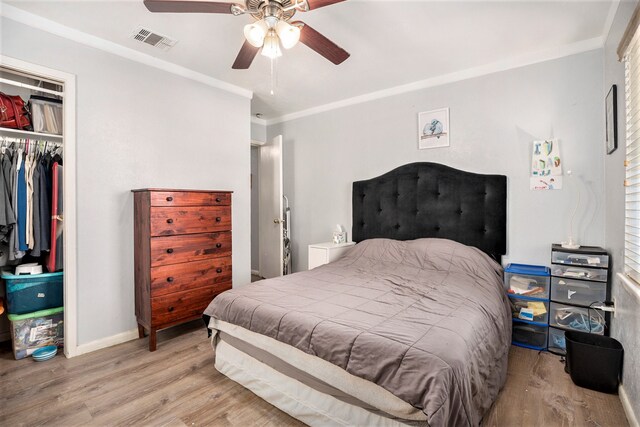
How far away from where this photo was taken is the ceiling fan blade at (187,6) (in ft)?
5.22

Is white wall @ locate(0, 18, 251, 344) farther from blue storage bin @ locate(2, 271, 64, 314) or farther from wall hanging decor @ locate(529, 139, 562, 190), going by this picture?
wall hanging decor @ locate(529, 139, 562, 190)

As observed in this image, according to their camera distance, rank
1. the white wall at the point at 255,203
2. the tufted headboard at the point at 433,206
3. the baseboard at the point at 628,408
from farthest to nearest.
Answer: the white wall at the point at 255,203
the tufted headboard at the point at 433,206
the baseboard at the point at 628,408

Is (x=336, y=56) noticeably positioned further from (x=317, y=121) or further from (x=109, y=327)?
(x=109, y=327)

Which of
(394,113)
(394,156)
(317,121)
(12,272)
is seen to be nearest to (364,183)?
(394,156)

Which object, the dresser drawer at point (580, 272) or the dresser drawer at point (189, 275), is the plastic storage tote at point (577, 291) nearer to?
the dresser drawer at point (580, 272)

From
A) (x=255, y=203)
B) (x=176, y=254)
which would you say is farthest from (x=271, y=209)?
(x=176, y=254)

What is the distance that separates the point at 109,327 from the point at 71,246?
77cm

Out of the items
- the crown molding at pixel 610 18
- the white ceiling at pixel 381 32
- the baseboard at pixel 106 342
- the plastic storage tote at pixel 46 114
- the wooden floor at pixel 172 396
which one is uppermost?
the white ceiling at pixel 381 32

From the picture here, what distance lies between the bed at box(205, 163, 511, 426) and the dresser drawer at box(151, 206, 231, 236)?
0.86 m

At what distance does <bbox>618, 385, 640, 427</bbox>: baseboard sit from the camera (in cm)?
155

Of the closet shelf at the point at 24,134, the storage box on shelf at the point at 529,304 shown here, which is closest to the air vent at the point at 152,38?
the closet shelf at the point at 24,134

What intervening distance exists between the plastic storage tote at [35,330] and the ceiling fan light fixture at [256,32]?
2.64 meters

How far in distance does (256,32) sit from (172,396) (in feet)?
7.37

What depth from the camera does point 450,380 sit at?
3.88 ft
